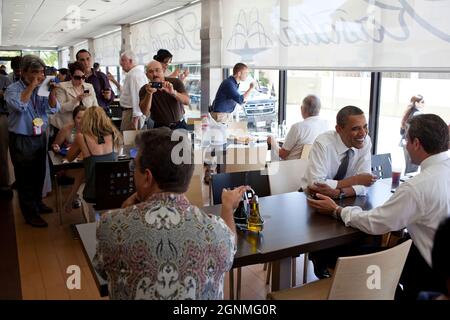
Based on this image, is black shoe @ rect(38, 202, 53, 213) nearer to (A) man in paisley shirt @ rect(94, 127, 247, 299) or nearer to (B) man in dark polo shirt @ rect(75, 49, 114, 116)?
(B) man in dark polo shirt @ rect(75, 49, 114, 116)

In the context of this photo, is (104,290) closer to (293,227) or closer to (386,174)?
(293,227)

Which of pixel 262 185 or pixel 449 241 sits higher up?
pixel 449 241

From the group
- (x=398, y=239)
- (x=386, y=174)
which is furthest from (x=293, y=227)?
(x=386, y=174)

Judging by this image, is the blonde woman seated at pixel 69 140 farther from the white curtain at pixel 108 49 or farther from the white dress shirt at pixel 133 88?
the white curtain at pixel 108 49

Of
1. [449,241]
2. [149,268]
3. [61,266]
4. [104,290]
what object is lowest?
[61,266]

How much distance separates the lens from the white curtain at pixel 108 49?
1247cm

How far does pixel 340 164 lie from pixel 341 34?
7.07 ft

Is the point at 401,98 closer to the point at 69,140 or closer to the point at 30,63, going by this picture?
the point at 69,140

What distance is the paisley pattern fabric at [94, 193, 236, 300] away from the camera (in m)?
1.23

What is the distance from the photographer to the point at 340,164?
2.72 metres

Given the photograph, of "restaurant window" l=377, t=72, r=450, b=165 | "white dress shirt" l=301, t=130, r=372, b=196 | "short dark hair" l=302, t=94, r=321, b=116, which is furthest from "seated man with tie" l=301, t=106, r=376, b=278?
"restaurant window" l=377, t=72, r=450, b=165

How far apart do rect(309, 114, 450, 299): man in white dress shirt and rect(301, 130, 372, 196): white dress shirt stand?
22.2 inches
